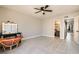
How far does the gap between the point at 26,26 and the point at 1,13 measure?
256cm

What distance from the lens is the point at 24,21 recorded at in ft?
23.7

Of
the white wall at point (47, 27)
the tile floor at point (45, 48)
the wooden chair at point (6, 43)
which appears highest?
the white wall at point (47, 27)

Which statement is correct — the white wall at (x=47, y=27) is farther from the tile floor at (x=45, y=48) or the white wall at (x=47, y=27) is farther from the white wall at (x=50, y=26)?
the tile floor at (x=45, y=48)

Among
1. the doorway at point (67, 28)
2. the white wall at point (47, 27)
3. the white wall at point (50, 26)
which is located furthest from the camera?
the white wall at point (47, 27)

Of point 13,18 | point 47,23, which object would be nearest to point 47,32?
point 47,23

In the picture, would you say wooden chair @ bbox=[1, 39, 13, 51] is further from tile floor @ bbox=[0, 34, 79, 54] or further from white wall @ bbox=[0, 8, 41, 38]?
white wall @ bbox=[0, 8, 41, 38]

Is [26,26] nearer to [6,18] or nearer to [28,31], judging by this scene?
[28,31]

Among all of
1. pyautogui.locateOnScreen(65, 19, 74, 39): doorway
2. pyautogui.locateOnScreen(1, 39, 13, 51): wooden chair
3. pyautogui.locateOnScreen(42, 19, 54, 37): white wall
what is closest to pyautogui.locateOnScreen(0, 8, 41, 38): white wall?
pyautogui.locateOnScreen(42, 19, 54, 37): white wall

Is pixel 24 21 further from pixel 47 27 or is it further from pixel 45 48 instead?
pixel 45 48

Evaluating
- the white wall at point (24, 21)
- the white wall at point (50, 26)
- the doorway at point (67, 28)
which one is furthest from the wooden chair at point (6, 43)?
the doorway at point (67, 28)

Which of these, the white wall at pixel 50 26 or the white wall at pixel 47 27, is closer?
the white wall at pixel 50 26

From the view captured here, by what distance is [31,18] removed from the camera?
8078 mm

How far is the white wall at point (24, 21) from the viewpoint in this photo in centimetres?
573

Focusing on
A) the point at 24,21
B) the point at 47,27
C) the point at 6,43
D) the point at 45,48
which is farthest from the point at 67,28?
the point at 6,43
